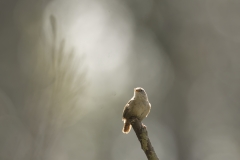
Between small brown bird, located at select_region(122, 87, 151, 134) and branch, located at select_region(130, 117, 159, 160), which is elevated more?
small brown bird, located at select_region(122, 87, 151, 134)

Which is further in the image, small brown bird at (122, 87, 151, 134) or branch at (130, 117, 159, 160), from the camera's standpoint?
small brown bird at (122, 87, 151, 134)

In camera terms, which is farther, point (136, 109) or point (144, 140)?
point (136, 109)

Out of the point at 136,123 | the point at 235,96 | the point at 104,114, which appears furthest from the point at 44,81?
the point at 235,96

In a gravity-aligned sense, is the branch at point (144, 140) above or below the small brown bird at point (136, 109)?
below

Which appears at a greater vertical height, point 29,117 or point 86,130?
point 86,130

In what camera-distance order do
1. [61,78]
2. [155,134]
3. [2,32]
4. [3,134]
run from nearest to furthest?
[61,78]
[3,134]
[2,32]
[155,134]

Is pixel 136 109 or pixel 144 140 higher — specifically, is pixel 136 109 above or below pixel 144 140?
above

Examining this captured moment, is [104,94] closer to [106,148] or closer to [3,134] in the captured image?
[106,148]

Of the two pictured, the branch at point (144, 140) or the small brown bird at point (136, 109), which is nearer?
the branch at point (144, 140)

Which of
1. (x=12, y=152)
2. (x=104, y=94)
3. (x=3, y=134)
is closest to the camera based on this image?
(x=12, y=152)

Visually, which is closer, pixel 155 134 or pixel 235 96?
pixel 155 134

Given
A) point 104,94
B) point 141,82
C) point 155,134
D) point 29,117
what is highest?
point 141,82
